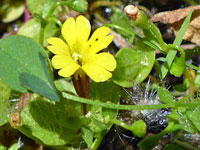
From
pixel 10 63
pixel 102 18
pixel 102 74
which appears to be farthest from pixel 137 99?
pixel 102 18

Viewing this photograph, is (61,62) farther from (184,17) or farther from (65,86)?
(184,17)

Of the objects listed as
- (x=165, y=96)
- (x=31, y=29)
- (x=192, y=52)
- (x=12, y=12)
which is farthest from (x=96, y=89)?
(x=12, y=12)

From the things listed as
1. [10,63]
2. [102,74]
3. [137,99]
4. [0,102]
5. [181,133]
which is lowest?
[181,133]

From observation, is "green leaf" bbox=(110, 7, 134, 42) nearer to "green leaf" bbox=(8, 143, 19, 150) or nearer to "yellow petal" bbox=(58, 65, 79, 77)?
"yellow petal" bbox=(58, 65, 79, 77)

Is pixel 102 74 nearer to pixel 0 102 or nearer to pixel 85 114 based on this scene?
pixel 85 114

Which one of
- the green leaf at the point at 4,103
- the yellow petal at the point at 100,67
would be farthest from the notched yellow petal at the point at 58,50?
the green leaf at the point at 4,103

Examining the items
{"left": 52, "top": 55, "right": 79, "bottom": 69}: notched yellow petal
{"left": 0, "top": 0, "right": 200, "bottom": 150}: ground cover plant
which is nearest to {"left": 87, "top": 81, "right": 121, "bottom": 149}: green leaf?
{"left": 0, "top": 0, "right": 200, "bottom": 150}: ground cover plant
